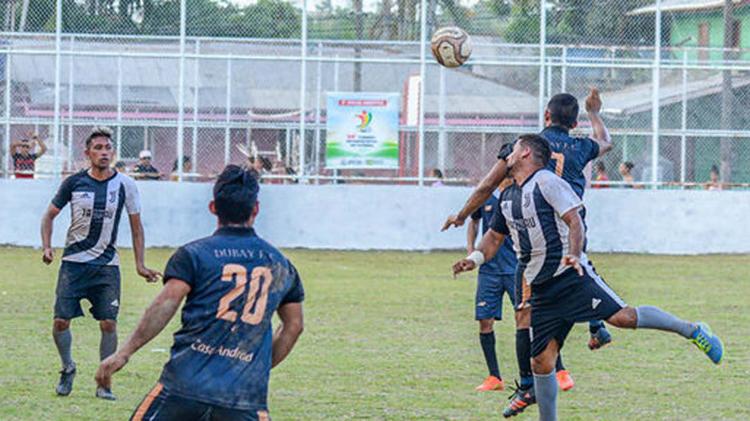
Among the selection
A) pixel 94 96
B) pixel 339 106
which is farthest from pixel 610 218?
pixel 94 96

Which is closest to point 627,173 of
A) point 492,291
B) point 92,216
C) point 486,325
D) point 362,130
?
point 362,130

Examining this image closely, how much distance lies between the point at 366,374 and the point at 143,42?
17430 mm

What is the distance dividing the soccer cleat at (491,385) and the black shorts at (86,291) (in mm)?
2871

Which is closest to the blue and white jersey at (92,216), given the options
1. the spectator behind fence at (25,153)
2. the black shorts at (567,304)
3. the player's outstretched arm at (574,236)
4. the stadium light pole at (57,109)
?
the black shorts at (567,304)

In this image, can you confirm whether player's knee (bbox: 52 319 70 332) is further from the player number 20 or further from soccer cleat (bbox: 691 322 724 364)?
the player number 20

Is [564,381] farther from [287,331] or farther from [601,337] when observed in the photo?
[287,331]

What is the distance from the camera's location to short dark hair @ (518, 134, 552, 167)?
911 cm

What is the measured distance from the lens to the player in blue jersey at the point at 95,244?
11.0m

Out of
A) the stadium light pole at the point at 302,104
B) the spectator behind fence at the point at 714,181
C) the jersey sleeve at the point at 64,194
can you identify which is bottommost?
the jersey sleeve at the point at 64,194

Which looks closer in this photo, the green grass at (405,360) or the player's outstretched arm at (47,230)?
the green grass at (405,360)

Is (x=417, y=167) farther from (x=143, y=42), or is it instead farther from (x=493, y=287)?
(x=493, y=287)

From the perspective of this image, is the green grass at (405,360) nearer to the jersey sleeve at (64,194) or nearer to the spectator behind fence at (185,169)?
the jersey sleeve at (64,194)

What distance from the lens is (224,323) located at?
6176 mm

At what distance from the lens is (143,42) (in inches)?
1110
